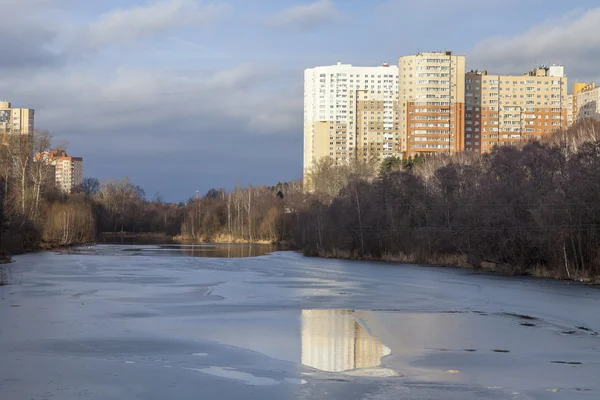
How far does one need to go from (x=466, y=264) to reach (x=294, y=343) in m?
33.9

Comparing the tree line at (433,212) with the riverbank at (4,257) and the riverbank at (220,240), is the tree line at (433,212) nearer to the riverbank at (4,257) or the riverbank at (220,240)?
the riverbank at (220,240)

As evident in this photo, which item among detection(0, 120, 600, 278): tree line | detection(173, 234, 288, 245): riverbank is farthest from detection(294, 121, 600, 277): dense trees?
detection(173, 234, 288, 245): riverbank

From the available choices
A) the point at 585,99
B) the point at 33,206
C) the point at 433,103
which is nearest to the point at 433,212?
the point at 33,206

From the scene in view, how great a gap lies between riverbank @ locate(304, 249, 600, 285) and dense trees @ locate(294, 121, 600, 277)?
0.11 m

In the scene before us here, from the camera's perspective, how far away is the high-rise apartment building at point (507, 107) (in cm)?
11988

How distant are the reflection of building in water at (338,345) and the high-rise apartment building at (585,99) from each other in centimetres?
11309

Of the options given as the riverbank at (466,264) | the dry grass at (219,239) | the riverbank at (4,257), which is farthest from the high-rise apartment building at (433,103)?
the riverbank at (4,257)

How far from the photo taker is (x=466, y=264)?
46.6 meters

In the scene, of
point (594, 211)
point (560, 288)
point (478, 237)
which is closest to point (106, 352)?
point (560, 288)

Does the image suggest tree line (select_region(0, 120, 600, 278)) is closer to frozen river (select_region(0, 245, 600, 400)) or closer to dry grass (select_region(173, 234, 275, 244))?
dry grass (select_region(173, 234, 275, 244))

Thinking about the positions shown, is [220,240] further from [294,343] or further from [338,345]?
[338,345]

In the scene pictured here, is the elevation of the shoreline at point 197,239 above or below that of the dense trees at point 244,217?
below

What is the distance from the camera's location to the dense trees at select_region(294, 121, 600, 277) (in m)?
34.7

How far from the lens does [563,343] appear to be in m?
14.8
